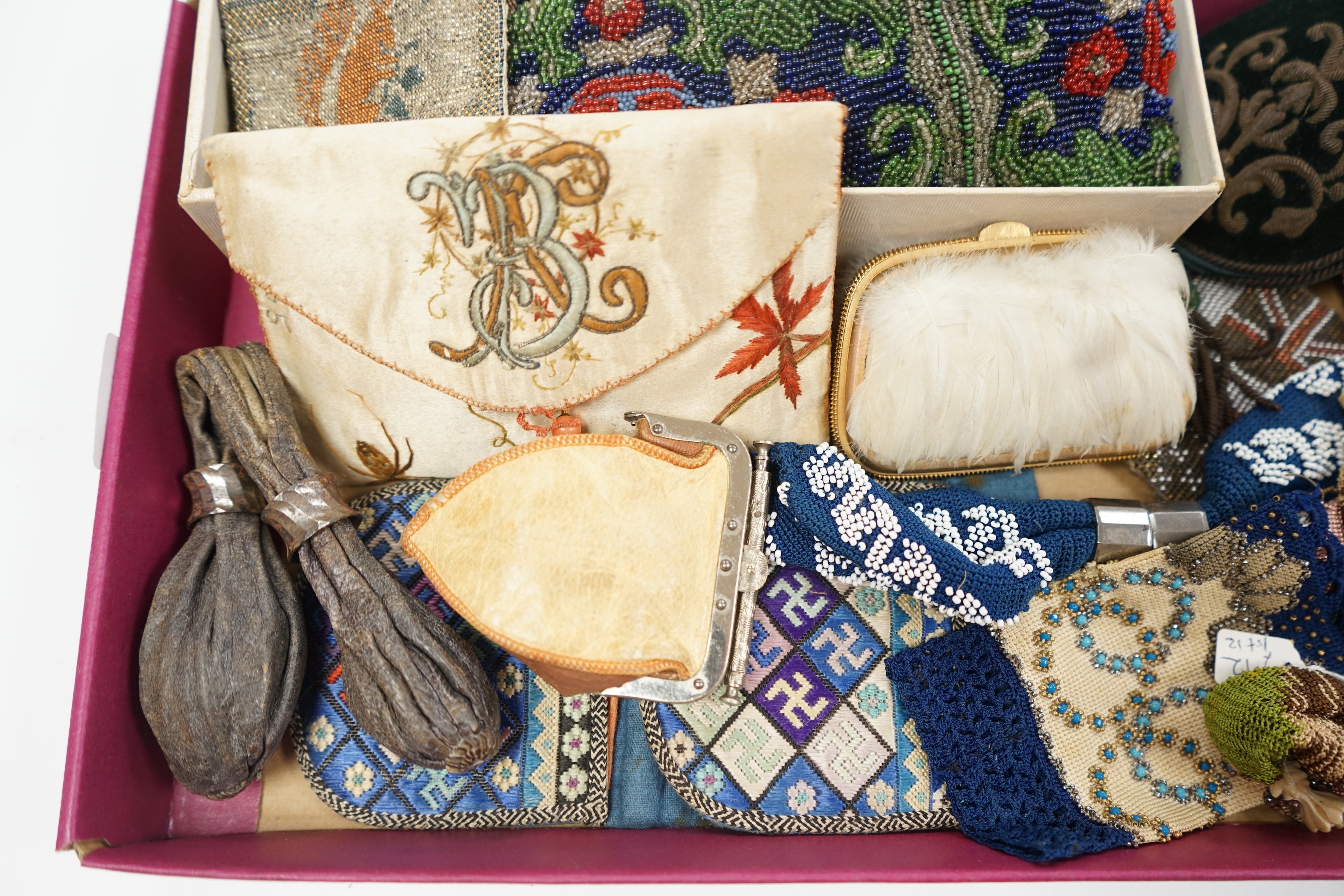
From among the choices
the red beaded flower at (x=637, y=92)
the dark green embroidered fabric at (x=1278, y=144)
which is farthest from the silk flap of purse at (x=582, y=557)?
the dark green embroidered fabric at (x=1278, y=144)

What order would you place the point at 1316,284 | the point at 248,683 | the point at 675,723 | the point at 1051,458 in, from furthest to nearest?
the point at 1316,284 < the point at 1051,458 < the point at 675,723 < the point at 248,683

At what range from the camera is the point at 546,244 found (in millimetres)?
907

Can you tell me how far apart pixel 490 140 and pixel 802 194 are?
1.13ft

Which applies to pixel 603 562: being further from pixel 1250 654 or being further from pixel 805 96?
pixel 1250 654

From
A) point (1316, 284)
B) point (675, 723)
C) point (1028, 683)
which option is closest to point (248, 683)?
point (675, 723)

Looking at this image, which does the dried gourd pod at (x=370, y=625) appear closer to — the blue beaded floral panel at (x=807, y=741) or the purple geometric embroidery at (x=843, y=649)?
the blue beaded floral panel at (x=807, y=741)

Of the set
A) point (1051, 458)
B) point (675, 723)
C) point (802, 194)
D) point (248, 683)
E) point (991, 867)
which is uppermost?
point (802, 194)

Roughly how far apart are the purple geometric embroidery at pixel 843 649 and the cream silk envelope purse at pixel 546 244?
0.34 m

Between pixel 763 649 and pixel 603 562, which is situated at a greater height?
pixel 603 562

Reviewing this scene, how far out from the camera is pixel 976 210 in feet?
3.33

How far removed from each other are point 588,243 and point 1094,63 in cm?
67

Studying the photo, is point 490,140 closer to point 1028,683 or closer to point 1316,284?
point 1028,683

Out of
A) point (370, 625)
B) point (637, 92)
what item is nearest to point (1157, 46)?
point (637, 92)

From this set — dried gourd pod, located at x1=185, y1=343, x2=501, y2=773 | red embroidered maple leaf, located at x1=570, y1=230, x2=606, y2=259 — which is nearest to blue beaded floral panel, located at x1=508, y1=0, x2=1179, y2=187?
red embroidered maple leaf, located at x1=570, y1=230, x2=606, y2=259
